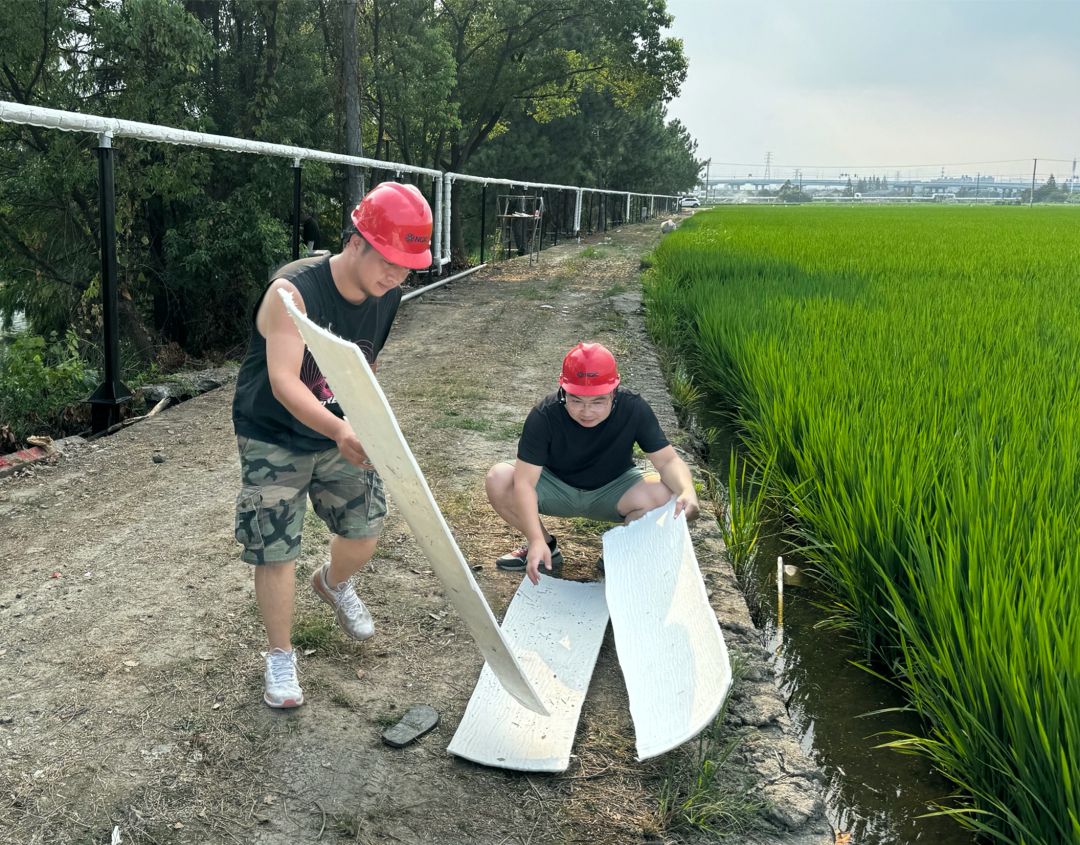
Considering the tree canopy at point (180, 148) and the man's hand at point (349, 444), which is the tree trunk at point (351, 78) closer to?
the tree canopy at point (180, 148)

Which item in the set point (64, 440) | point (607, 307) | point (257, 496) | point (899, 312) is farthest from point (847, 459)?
point (607, 307)

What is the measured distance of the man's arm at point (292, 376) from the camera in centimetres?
187

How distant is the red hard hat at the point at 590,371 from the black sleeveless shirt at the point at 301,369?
676mm

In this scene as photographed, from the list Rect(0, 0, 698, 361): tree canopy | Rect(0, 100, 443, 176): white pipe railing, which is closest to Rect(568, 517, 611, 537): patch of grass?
Rect(0, 100, 443, 176): white pipe railing

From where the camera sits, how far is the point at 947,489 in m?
2.84

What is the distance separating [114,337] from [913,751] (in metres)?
4.28

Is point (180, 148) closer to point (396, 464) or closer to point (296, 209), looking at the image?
point (296, 209)

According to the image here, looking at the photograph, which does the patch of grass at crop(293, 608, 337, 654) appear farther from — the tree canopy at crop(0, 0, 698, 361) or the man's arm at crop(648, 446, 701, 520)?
the tree canopy at crop(0, 0, 698, 361)

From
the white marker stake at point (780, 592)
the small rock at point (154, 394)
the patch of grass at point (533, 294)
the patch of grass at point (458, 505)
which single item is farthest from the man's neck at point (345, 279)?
the patch of grass at point (533, 294)

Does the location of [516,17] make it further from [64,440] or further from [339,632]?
[339,632]

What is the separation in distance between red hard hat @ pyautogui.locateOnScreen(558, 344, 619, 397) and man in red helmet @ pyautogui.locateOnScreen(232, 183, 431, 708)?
1.87 feet

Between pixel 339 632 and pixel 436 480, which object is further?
pixel 436 480

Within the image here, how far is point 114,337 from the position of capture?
4621 millimetres

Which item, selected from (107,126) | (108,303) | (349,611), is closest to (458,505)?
(349,611)
